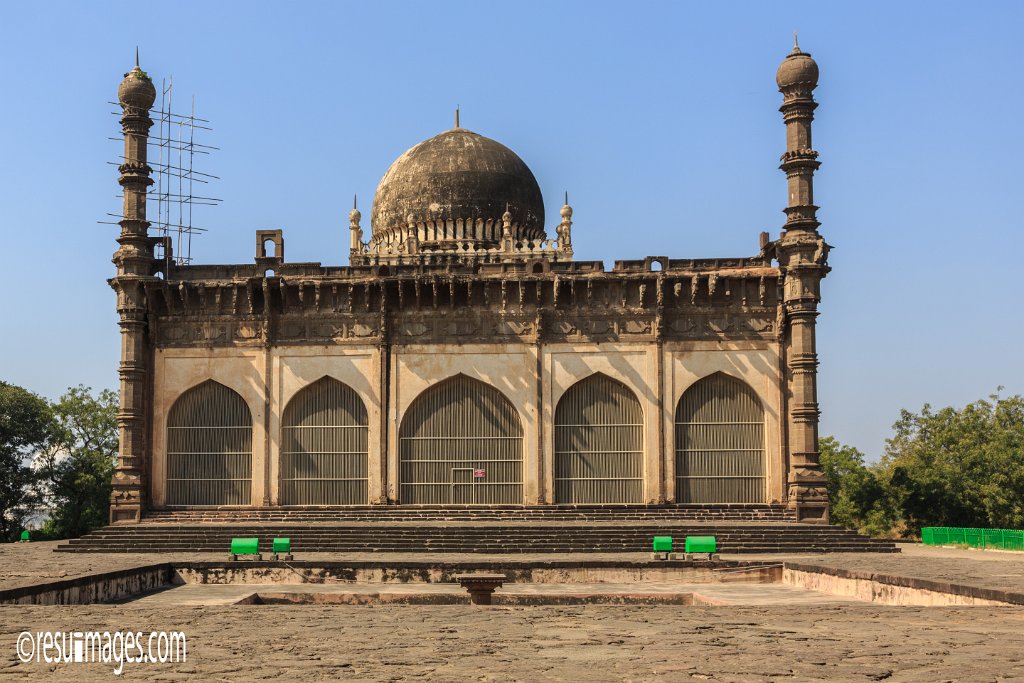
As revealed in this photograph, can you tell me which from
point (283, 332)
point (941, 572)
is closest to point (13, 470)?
point (283, 332)

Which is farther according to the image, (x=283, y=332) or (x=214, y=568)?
(x=283, y=332)

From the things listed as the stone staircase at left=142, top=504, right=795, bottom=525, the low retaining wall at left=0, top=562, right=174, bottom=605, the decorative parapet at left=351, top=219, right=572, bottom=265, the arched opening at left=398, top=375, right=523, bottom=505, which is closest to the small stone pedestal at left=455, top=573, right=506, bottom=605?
the low retaining wall at left=0, top=562, right=174, bottom=605

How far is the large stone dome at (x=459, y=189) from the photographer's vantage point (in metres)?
30.4

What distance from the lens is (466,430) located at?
2545cm

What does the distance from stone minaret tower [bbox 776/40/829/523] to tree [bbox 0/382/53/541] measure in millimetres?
21695

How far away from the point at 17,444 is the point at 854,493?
965 inches

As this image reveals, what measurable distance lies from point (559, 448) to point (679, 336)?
11.8 feet

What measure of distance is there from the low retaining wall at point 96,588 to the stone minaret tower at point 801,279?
12.9m

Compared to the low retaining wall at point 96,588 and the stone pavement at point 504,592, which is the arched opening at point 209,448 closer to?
the low retaining wall at point 96,588

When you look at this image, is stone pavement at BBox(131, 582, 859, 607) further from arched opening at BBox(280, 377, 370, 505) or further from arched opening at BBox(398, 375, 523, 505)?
arched opening at BBox(398, 375, 523, 505)

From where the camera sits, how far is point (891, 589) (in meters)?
14.8

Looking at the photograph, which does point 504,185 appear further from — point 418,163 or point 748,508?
point 748,508

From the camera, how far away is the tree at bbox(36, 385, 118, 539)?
110 ft

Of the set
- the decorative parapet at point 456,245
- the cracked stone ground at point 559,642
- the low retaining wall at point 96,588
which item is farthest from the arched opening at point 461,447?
the cracked stone ground at point 559,642
